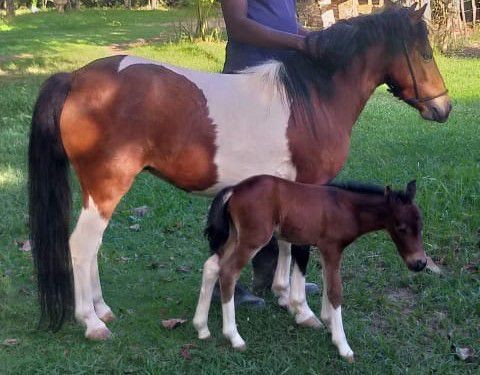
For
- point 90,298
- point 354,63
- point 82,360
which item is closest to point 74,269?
point 90,298

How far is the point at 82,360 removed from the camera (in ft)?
12.1

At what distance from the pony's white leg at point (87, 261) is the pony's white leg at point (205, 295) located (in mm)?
493

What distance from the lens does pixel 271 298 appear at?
4562mm

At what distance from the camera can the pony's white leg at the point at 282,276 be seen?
419 cm

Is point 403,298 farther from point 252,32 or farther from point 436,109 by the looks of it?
point 252,32

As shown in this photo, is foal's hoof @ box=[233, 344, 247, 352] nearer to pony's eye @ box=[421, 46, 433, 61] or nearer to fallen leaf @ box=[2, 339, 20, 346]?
fallen leaf @ box=[2, 339, 20, 346]

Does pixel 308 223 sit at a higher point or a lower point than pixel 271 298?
higher

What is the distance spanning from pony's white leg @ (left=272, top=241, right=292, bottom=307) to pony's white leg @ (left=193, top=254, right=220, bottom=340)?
517 millimetres

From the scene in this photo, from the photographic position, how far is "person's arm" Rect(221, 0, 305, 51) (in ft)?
12.9

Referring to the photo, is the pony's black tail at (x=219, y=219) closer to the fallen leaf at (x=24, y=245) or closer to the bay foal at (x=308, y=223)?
the bay foal at (x=308, y=223)

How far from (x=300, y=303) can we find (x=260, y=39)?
1464 millimetres

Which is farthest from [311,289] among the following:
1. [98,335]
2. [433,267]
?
[98,335]

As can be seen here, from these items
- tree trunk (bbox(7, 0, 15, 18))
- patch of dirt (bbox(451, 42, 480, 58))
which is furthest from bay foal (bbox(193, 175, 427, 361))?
tree trunk (bbox(7, 0, 15, 18))

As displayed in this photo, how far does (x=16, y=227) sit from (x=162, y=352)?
2401mm
